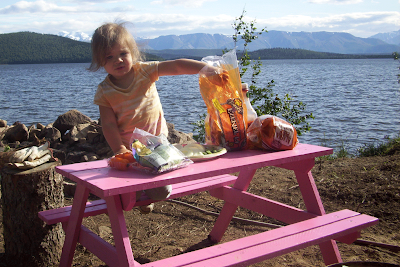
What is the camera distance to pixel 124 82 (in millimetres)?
2691

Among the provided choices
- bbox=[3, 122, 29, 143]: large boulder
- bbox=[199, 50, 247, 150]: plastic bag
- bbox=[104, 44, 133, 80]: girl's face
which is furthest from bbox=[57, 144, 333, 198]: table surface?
bbox=[3, 122, 29, 143]: large boulder

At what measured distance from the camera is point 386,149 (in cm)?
587

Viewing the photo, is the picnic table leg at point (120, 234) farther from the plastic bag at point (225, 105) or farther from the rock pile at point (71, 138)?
the rock pile at point (71, 138)

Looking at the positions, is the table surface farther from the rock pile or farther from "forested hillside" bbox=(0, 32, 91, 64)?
"forested hillside" bbox=(0, 32, 91, 64)

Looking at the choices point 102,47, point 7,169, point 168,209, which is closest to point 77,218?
point 7,169

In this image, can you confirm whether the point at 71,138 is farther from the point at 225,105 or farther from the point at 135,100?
the point at 225,105

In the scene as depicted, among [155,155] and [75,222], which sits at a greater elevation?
[155,155]

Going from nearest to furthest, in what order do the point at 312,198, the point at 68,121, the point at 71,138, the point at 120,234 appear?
the point at 120,234, the point at 312,198, the point at 71,138, the point at 68,121

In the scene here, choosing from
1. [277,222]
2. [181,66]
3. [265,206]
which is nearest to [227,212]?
[265,206]

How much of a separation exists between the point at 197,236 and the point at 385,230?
1676 millimetres

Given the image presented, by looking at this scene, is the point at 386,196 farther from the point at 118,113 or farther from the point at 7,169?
the point at 7,169

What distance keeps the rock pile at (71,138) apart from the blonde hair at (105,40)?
8.21 feet

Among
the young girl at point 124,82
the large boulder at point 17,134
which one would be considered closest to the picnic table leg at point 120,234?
the young girl at point 124,82

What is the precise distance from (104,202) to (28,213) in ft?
1.72
